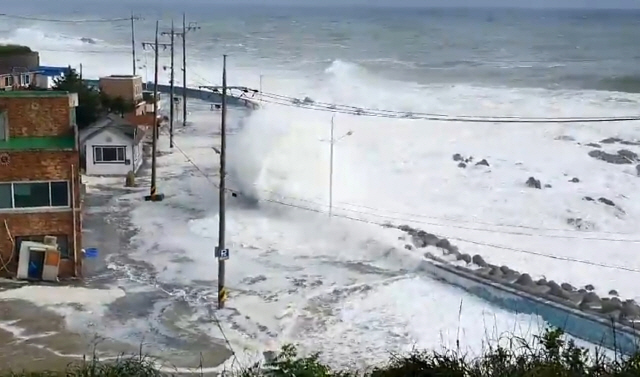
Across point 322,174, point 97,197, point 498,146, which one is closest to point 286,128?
point 322,174

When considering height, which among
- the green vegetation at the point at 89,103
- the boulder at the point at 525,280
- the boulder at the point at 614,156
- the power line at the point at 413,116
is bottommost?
the boulder at the point at 525,280

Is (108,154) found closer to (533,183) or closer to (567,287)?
(533,183)

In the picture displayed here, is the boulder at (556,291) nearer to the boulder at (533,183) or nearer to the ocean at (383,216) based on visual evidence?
the ocean at (383,216)

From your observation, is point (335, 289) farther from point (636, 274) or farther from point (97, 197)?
point (97, 197)

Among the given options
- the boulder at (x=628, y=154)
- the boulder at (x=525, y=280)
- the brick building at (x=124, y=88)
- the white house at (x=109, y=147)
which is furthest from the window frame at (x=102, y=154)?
the boulder at (x=628, y=154)

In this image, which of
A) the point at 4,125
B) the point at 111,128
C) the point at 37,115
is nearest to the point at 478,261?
the point at 37,115

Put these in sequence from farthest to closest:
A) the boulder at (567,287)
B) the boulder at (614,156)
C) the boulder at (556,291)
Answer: the boulder at (614,156) < the boulder at (567,287) < the boulder at (556,291)
